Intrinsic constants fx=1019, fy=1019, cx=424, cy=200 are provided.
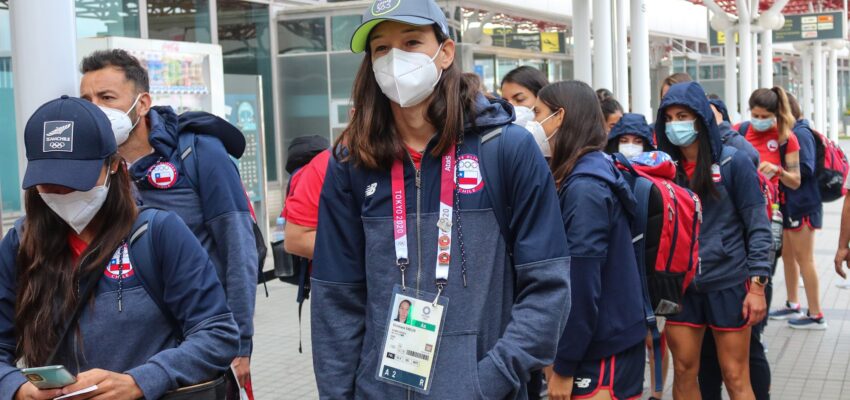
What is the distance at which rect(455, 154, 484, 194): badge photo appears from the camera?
2529mm

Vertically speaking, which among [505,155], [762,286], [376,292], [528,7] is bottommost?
[762,286]

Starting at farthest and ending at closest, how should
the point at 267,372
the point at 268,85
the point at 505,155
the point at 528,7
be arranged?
the point at 528,7
the point at 268,85
the point at 267,372
the point at 505,155

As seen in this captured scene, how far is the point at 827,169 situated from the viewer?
8.52 meters

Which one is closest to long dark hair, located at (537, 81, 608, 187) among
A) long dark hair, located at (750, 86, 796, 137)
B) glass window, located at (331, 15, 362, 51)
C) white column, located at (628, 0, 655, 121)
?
long dark hair, located at (750, 86, 796, 137)

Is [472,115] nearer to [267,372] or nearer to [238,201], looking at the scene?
[238,201]

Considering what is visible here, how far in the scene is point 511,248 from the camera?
2.59m

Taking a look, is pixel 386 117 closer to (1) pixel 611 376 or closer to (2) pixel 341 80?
(1) pixel 611 376

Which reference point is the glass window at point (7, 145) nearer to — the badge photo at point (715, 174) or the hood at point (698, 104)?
the hood at point (698, 104)

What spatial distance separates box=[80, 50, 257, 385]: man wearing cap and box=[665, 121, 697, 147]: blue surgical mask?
2.25 meters

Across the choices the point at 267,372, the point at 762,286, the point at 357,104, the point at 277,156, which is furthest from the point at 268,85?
the point at 357,104

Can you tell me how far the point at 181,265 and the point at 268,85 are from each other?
43.9 feet

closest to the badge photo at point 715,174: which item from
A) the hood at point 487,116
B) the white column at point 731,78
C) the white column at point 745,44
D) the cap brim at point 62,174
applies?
the hood at point 487,116

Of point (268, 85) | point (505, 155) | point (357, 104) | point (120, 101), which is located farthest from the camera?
point (268, 85)

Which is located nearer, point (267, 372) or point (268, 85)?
point (267, 372)
